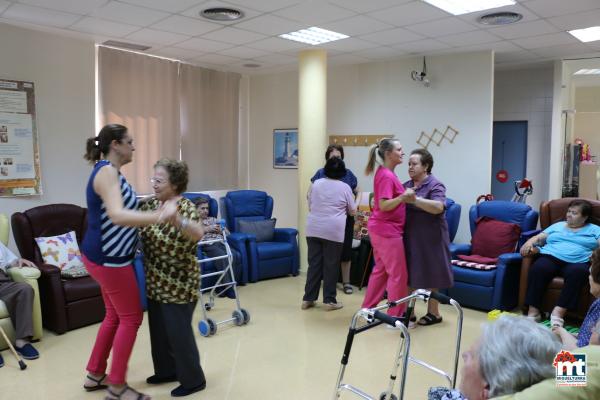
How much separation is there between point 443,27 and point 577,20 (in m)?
1.16

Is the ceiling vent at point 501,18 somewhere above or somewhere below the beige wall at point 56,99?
above

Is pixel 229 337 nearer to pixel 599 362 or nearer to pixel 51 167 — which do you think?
pixel 51 167

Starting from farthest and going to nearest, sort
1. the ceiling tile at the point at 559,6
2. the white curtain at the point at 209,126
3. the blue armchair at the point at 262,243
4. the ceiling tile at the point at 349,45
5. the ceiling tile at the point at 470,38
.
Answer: the white curtain at the point at 209,126 < the blue armchair at the point at 262,243 < the ceiling tile at the point at 349,45 < the ceiling tile at the point at 470,38 < the ceiling tile at the point at 559,6

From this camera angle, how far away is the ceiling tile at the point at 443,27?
4.49 m

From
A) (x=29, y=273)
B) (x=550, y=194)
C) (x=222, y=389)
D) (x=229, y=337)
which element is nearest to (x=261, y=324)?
(x=229, y=337)

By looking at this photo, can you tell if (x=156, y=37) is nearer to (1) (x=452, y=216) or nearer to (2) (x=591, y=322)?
(1) (x=452, y=216)

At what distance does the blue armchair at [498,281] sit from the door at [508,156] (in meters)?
2.35

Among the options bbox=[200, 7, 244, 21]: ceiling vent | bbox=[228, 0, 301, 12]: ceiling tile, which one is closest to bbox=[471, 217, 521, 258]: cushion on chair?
bbox=[228, 0, 301, 12]: ceiling tile

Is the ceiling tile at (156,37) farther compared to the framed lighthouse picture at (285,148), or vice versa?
the framed lighthouse picture at (285,148)

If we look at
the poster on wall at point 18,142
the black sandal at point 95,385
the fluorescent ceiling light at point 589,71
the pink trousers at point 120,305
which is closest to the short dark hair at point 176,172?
the pink trousers at point 120,305

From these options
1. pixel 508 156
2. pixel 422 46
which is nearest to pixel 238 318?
pixel 422 46

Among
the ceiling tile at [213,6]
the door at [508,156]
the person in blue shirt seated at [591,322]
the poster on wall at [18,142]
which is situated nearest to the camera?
the person in blue shirt seated at [591,322]

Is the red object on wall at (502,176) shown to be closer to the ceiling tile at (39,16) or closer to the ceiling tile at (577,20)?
the ceiling tile at (577,20)

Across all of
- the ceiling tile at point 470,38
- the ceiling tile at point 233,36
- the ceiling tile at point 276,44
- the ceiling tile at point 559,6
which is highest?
the ceiling tile at point 276,44
